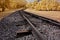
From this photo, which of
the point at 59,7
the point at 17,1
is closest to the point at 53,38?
the point at 59,7

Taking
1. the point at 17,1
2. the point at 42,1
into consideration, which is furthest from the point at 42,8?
the point at 17,1

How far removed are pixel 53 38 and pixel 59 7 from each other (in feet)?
26.5

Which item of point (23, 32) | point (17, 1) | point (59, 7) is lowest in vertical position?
point (17, 1)

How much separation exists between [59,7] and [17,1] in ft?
33.0

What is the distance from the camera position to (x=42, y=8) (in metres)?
15.5

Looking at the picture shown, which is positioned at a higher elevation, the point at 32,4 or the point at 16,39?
the point at 16,39

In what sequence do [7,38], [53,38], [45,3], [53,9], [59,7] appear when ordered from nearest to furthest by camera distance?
[53,38] < [7,38] < [59,7] < [53,9] < [45,3]

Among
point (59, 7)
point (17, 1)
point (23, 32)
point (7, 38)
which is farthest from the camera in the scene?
point (17, 1)

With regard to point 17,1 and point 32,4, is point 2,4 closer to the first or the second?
point 32,4

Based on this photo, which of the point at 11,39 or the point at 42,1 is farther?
the point at 42,1

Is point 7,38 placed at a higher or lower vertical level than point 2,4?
higher

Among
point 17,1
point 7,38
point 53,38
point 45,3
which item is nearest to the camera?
point 53,38

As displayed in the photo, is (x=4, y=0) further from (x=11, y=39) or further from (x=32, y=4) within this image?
(x=11, y=39)

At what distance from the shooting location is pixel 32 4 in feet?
54.4
